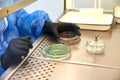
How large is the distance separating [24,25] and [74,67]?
0.45 meters

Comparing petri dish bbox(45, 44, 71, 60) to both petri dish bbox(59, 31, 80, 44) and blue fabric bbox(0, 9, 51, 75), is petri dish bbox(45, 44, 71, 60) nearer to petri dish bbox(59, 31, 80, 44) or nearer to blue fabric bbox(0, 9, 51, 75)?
petri dish bbox(59, 31, 80, 44)

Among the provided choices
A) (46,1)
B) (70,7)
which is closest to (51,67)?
(70,7)

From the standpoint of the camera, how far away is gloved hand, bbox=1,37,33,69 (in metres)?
0.75

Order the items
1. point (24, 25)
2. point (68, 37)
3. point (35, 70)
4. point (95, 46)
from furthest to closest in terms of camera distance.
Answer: point (24, 25), point (68, 37), point (95, 46), point (35, 70)

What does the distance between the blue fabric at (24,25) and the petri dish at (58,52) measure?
0.19 meters

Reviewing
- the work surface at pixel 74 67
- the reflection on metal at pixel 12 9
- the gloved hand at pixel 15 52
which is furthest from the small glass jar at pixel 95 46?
the reflection on metal at pixel 12 9

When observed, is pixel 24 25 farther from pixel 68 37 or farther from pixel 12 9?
pixel 12 9

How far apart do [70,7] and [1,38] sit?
638mm

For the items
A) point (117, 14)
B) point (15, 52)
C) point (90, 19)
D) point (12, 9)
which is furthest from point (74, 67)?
point (117, 14)

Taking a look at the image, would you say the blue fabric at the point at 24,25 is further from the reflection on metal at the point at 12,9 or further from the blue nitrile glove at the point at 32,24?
the reflection on metal at the point at 12,9

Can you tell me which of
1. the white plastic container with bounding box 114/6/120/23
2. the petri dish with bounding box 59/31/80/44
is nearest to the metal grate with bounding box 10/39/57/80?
the petri dish with bounding box 59/31/80/44

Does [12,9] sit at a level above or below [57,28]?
above

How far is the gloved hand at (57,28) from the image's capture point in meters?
0.97

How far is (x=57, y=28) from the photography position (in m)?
1.02
